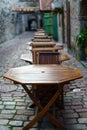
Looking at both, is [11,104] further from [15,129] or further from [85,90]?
[85,90]

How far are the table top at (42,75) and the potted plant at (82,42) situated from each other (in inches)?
166

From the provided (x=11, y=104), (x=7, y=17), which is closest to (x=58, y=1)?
(x=7, y=17)

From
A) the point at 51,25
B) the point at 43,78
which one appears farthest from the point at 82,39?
the point at 51,25

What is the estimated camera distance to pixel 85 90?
5480 millimetres

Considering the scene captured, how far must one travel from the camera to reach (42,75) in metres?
3.66

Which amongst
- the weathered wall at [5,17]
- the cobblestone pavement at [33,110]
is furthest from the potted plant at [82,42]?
A: the weathered wall at [5,17]

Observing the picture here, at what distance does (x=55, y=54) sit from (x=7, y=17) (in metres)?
16.0

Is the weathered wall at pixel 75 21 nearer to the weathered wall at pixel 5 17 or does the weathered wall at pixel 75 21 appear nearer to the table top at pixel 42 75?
the table top at pixel 42 75

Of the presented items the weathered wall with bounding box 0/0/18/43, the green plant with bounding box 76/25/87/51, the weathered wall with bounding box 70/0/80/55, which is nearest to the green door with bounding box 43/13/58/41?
the weathered wall with bounding box 0/0/18/43

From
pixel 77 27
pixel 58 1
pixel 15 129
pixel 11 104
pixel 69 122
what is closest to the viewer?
pixel 15 129

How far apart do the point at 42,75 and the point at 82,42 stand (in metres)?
4.85

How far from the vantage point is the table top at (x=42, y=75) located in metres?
3.38

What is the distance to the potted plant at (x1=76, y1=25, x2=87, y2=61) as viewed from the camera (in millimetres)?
8195

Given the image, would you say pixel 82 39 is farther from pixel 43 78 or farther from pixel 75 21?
pixel 43 78
